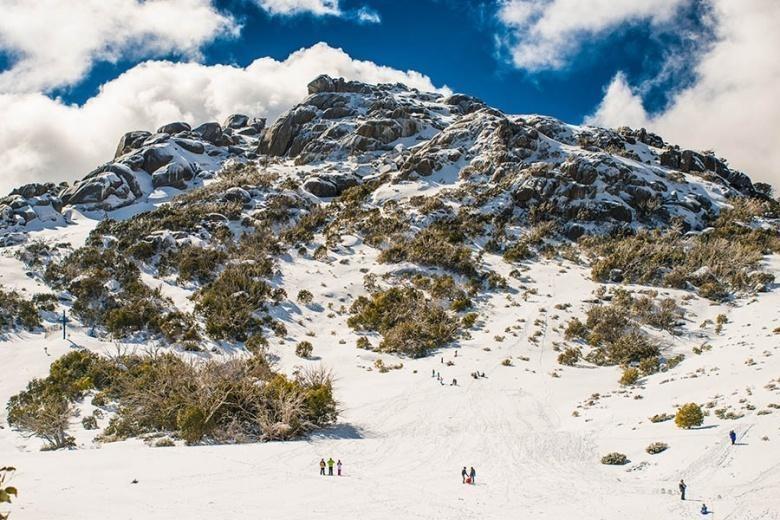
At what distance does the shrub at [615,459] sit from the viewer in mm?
24975

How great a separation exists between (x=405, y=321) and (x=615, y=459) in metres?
29.1

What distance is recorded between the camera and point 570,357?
44500 millimetres

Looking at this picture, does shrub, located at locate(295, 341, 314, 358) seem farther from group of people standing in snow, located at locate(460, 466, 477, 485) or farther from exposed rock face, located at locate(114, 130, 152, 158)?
exposed rock face, located at locate(114, 130, 152, 158)

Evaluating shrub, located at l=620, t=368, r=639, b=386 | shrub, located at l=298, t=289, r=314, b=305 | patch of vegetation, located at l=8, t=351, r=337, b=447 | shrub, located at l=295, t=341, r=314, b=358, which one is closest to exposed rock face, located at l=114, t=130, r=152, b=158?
shrub, located at l=298, t=289, r=314, b=305

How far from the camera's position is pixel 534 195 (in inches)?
3189

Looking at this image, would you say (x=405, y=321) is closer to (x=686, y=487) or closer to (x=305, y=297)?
(x=305, y=297)

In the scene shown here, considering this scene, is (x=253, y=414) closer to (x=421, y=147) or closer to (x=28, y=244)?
(x=28, y=244)

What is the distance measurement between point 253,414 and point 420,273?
35.8 meters

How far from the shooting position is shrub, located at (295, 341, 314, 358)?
46375 millimetres

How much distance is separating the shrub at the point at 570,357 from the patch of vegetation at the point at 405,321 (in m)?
10.9

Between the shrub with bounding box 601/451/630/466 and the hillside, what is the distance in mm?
569

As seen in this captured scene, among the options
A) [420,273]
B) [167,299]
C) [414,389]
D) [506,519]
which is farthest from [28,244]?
[506,519]

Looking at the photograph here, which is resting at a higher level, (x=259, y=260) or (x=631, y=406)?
(x=259, y=260)

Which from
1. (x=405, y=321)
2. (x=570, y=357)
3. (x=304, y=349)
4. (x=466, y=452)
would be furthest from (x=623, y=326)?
(x=304, y=349)
